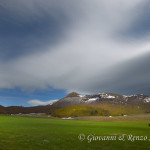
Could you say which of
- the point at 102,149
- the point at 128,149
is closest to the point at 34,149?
the point at 102,149

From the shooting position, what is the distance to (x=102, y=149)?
2138 centimetres

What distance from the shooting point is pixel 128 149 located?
21891mm

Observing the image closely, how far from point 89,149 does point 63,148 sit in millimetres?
3304

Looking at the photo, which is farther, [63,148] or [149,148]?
[149,148]

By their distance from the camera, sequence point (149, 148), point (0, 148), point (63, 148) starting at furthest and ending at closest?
point (149, 148) < point (63, 148) < point (0, 148)

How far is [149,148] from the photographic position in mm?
22500

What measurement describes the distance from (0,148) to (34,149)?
3.92 m

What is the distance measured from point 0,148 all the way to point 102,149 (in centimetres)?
1243

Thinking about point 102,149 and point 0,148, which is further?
point 102,149

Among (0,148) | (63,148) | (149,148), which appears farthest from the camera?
(149,148)

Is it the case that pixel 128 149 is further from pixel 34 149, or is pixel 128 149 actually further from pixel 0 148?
pixel 0 148

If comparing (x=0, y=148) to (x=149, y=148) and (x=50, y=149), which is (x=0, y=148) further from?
(x=149, y=148)

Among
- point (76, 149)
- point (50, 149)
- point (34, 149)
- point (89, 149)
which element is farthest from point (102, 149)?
point (34, 149)

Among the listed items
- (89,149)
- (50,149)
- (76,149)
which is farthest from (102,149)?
(50,149)
